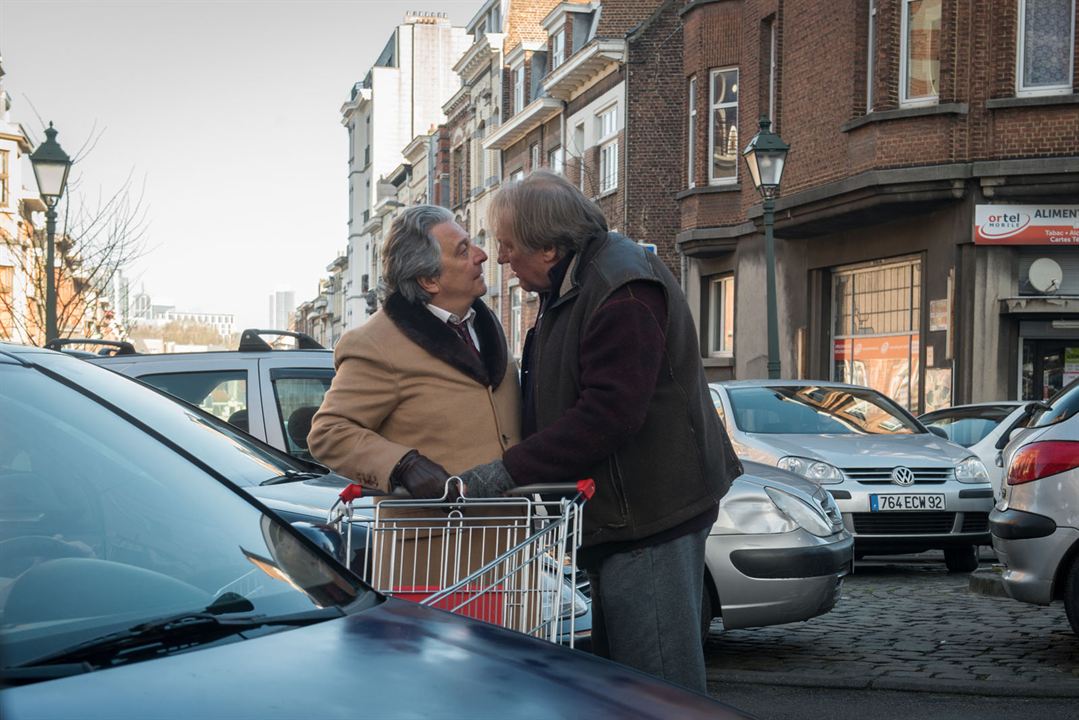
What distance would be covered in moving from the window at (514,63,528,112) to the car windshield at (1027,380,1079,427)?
38026 mm

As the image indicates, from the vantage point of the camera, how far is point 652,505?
136 inches

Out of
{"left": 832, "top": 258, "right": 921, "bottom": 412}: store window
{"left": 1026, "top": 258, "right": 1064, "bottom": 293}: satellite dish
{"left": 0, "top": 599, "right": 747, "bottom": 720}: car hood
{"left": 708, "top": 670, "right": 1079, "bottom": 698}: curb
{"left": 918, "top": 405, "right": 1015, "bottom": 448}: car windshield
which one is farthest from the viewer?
{"left": 832, "top": 258, "right": 921, "bottom": 412}: store window

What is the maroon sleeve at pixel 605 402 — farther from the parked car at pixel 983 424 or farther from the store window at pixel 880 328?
the store window at pixel 880 328

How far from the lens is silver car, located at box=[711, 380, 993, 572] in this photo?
426 inches

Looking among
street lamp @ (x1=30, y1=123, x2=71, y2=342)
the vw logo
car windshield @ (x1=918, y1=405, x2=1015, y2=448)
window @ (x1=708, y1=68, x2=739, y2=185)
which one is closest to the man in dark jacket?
the vw logo

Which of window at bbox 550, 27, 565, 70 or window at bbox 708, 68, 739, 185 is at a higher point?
window at bbox 550, 27, 565, 70

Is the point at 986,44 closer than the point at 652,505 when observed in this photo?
No

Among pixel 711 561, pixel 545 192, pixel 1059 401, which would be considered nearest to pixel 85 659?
pixel 545 192

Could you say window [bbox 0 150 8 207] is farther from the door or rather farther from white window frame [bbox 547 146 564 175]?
the door

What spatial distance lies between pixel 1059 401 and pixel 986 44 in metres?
13.6

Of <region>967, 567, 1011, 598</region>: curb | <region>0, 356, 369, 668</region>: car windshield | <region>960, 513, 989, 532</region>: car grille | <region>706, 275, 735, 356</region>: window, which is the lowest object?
<region>967, 567, 1011, 598</region>: curb

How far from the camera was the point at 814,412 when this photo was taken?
11.8 m

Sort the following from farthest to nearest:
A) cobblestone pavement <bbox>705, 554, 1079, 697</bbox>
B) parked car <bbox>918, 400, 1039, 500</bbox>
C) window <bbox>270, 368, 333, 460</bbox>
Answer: parked car <bbox>918, 400, 1039, 500</bbox> < window <bbox>270, 368, 333, 460</bbox> < cobblestone pavement <bbox>705, 554, 1079, 697</bbox>

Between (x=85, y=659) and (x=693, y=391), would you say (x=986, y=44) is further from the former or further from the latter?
(x=85, y=659)
